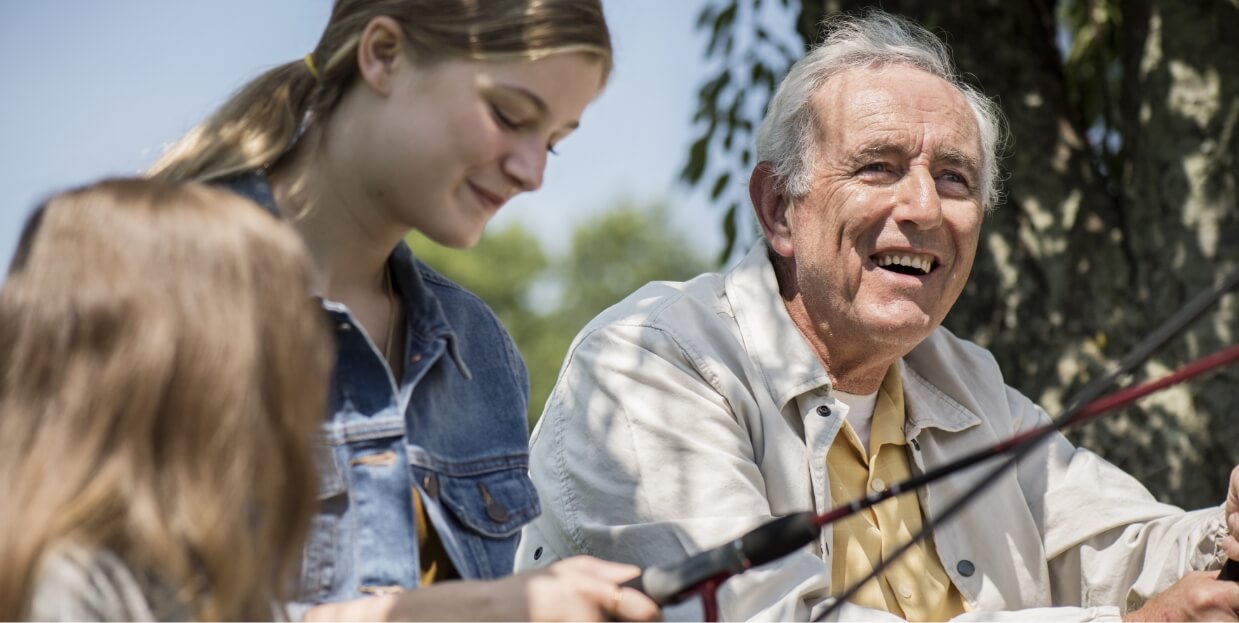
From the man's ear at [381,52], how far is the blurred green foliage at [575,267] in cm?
3995

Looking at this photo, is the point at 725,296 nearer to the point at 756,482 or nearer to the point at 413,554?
the point at 756,482

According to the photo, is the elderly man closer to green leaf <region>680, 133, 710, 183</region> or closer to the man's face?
the man's face

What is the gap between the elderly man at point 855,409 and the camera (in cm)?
259

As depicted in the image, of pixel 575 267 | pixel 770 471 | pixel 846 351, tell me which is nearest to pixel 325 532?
pixel 770 471

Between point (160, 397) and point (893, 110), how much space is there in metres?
1.90

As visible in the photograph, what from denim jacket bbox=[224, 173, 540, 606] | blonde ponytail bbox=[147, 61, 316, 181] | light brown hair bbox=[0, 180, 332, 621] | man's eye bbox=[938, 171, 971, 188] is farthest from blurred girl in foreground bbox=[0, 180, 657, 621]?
man's eye bbox=[938, 171, 971, 188]

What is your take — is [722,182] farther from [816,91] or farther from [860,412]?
[860,412]

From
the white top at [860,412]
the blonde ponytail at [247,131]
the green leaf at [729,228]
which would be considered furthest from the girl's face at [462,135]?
the green leaf at [729,228]

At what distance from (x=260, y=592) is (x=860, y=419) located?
5.71ft

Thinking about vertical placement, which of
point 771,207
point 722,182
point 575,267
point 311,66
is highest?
point 311,66

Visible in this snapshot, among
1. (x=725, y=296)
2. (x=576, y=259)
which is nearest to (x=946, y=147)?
(x=725, y=296)

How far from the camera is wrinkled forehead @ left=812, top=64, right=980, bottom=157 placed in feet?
9.82

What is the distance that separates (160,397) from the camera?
148cm

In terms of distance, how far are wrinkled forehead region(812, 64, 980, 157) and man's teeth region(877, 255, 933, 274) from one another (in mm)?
228
